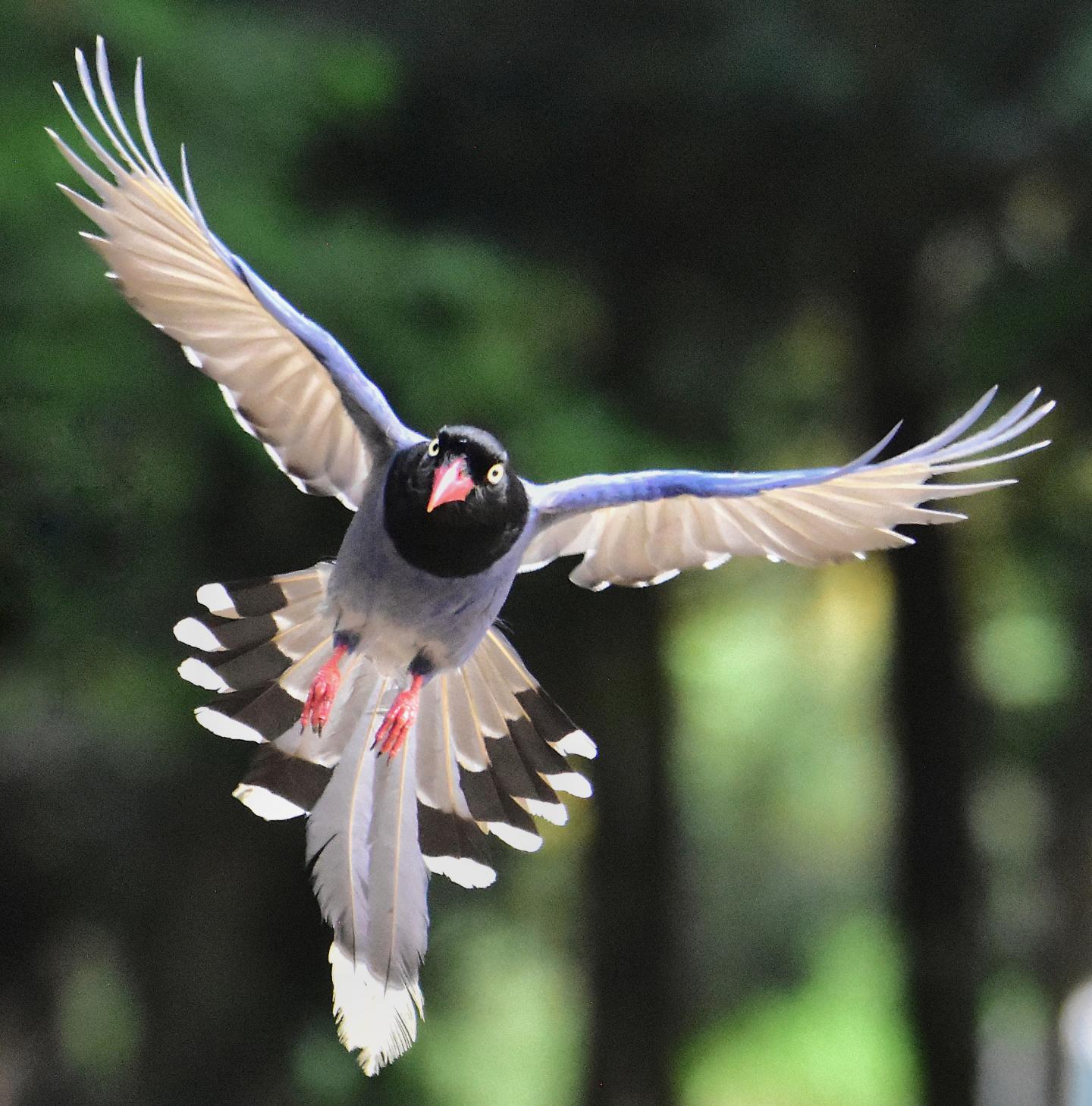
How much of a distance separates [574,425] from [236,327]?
259 centimetres

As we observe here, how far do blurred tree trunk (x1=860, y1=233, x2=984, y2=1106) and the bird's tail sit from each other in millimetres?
4546

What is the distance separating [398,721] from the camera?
164 cm

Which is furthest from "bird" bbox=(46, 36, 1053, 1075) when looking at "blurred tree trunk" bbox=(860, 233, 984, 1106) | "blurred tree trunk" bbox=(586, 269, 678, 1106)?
"blurred tree trunk" bbox=(860, 233, 984, 1106)

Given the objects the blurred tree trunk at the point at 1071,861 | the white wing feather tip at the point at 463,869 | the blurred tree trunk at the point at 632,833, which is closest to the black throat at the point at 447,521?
the white wing feather tip at the point at 463,869

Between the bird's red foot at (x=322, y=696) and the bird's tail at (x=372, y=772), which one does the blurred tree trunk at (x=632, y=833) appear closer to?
the bird's tail at (x=372, y=772)

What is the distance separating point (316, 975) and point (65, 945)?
110 cm

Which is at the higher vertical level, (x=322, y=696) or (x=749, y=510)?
(x=749, y=510)

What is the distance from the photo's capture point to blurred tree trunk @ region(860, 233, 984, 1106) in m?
6.38

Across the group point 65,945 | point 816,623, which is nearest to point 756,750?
point 816,623

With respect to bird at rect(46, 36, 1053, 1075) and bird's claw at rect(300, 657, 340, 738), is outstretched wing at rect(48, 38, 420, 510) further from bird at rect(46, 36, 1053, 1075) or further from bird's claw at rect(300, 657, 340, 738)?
bird's claw at rect(300, 657, 340, 738)

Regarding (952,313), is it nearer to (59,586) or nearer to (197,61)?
(197,61)

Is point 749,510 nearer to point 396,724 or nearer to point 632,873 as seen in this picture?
point 396,724

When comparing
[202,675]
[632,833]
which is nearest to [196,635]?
[202,675]

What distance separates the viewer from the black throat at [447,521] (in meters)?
1.51
